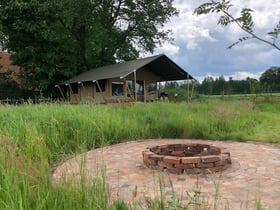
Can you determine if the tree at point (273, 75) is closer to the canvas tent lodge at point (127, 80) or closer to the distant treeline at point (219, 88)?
the distant treeline at point (219, 88)

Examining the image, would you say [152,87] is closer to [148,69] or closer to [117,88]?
[148,69]

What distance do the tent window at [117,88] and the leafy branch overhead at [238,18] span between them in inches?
796

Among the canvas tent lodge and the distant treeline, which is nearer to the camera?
the distant treeline

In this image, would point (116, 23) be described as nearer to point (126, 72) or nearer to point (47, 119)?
point (126, 72)

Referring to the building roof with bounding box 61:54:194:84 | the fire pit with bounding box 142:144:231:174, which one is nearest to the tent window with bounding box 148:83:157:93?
the building roof with bounding box 61:54:194:84

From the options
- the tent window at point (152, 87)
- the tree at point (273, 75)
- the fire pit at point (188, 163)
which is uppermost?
the tent window at point (152, 87)

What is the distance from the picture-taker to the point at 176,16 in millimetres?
25312

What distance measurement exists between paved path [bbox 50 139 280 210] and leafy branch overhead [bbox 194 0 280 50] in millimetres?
1483

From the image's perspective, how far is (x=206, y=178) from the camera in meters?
3.84

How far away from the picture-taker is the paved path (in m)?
3.03

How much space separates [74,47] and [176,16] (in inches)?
363

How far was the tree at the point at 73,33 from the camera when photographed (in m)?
21.0

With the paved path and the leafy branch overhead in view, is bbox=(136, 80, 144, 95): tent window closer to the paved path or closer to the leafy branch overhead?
the paved path

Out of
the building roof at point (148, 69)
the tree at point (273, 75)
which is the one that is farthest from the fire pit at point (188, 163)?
the building roof at point (148, 69)
